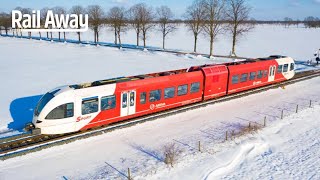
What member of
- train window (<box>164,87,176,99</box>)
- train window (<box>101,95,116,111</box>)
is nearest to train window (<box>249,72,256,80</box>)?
train window (<box>164,87,176,99</box>)

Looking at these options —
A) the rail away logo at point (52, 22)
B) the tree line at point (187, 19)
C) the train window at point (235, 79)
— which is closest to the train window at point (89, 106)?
the train window at point (235, 79)

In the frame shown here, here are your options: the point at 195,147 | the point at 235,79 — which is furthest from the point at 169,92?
the point at 235,79

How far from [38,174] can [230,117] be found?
520 inches

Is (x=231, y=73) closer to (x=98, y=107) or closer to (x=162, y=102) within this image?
(x=162, y=102)

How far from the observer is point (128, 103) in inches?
744

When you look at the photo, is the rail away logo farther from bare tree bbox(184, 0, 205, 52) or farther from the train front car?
the train front car

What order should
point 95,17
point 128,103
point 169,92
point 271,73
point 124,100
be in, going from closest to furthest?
point 124,100
point 128,103
point 169,92
point 271,73
point 95,17

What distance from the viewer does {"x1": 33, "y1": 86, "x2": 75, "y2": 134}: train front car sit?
52.2 ft

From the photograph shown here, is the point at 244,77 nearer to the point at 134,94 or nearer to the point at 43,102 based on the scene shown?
the point at 134,94

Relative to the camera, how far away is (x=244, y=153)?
15.9 meters

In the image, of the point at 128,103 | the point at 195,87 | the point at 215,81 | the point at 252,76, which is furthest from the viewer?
the point at 252,76

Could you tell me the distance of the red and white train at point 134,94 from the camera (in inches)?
636

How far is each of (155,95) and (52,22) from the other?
85.3 metres

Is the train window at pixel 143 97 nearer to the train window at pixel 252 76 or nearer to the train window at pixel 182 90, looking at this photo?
the train window at pixel 182 90
